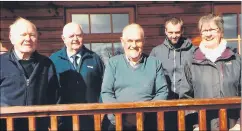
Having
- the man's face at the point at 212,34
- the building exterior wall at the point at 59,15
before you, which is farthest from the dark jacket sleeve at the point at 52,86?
the building exterior wall at the point at 59,15

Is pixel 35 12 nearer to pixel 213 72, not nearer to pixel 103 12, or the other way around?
pixel 103 12

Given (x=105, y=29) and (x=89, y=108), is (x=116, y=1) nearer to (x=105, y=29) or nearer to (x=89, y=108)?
(x=105, y=29)

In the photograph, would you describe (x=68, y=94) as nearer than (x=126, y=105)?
No

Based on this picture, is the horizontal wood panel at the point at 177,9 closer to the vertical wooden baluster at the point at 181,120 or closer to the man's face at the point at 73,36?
the man's face at the point at 73,36

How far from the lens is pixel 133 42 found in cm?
296

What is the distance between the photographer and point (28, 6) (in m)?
5.70

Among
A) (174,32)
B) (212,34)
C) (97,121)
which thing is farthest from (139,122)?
(174,32)

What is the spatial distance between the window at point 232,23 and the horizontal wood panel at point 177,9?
0.63 ft

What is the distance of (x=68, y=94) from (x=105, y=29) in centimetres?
264

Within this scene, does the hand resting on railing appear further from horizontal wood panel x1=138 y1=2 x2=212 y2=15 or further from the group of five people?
horizontal wood panel x1=138 y1=2 x2=212 y2=15

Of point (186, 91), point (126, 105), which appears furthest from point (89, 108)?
point (186, 91)

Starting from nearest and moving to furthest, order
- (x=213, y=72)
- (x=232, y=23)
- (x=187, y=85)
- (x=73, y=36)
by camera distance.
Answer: (x=213, y=72) → (x=187, y=85) → (x=73, y=36) → (x=232, y=23)

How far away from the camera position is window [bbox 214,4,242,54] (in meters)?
5.96

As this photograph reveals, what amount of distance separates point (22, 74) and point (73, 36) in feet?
1.97
